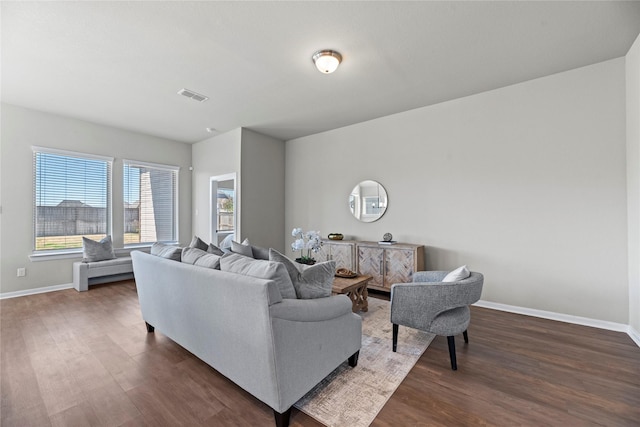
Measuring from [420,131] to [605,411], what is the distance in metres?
3.70

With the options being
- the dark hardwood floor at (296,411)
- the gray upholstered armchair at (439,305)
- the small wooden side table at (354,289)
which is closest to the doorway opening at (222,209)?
the small wooden side table at (354,289)

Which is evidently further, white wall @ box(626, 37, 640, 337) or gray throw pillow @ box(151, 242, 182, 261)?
white wall @ box(626, 37, 640, 337)

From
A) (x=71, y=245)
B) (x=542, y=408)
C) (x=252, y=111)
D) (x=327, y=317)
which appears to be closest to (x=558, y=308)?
(x=542, y=408)

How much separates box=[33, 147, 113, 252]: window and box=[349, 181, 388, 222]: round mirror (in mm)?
4823

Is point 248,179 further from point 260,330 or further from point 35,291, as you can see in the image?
point 260,330

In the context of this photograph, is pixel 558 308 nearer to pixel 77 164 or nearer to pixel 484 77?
pixel 484 77

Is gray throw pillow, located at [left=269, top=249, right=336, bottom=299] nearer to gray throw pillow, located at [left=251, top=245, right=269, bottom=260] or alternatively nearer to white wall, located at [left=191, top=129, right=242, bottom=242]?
gray throw pillow, located at [left=251, top=245, right=269, bottom=260]

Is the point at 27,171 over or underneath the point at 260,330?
over

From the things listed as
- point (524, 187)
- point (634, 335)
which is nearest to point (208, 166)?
point (524, 187)

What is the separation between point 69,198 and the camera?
Result: 4.80 metres

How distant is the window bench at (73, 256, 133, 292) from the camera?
14.7 ft

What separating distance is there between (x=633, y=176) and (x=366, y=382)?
338 centimetres

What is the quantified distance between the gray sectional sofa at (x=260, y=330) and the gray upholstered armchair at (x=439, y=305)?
1.60 feet

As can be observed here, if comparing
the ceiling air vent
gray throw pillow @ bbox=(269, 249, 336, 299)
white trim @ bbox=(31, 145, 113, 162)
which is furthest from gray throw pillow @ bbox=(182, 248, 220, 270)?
white trim @ bbox=(31, 145, 113, 162)
